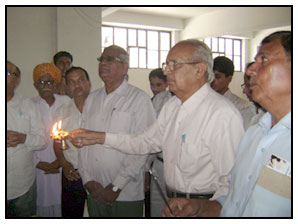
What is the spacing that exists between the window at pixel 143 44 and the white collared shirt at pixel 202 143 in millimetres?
13012

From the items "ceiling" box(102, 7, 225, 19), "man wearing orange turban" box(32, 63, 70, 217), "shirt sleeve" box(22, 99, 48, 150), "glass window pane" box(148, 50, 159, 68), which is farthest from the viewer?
"glass window pane" box(148, 50, 159, 68)

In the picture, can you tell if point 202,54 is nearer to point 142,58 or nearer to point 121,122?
point 121,122

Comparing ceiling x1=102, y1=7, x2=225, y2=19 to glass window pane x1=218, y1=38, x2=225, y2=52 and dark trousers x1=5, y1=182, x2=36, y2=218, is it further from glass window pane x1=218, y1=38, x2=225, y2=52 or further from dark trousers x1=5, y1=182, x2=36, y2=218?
dark trousers x1=5, y1=182, x2=36, y2=218

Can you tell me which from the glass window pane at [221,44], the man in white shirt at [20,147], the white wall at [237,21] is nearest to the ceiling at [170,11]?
the white wall at [237,21]

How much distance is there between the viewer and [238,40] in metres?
18.3

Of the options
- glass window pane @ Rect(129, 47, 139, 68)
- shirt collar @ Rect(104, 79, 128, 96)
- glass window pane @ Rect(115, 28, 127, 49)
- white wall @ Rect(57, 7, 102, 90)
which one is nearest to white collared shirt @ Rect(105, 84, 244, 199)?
shirt collar @ Rect(104, 79, 128, 96)

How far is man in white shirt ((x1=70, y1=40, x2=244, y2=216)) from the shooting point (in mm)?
1769

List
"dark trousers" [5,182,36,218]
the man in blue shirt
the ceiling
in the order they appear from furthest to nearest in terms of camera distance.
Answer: the ceiling < "dark trousers" [5,182,36,218] < the man in blue shirt

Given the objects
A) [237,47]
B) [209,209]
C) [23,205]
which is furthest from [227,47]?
[209,209]

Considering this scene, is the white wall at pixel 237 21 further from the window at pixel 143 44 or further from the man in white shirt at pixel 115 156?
the man in white shirt at pixel 115 156

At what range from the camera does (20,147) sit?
2744 mm

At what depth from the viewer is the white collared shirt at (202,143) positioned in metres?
1.76

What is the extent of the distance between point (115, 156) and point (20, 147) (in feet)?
3.15

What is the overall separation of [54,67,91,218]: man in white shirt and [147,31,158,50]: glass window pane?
41.7ft
